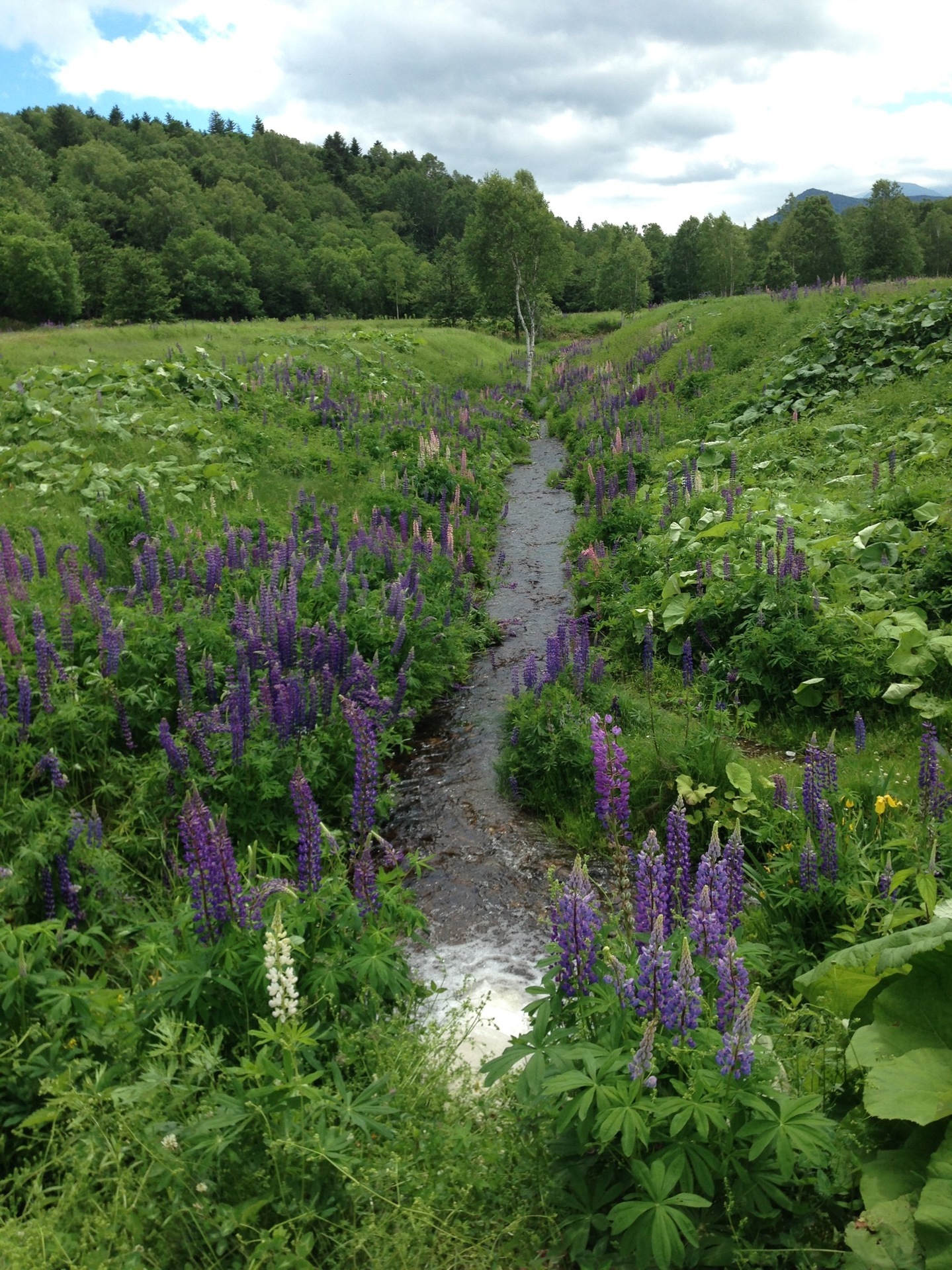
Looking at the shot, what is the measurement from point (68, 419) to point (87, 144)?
127739 millimetres

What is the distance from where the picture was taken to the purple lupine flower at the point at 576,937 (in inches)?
121

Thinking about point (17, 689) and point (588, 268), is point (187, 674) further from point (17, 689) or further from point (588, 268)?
point (588, 268)

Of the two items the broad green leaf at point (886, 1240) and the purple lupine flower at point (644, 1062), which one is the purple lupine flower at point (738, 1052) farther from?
the broad green leaf at point (886, 1240)

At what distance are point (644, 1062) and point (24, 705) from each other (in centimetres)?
527

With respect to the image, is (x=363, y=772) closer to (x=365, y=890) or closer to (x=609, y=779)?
(x=365, y=890)

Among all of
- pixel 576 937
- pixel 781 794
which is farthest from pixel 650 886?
pixel 781 794

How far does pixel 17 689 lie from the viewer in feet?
20.2

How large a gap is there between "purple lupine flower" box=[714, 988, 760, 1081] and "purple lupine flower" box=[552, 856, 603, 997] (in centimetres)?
60

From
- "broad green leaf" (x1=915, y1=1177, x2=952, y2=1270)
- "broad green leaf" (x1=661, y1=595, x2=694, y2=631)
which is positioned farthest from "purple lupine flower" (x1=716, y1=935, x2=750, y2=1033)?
"broad green leaf" (x1=661, y1=595, x2=694, y2=631)

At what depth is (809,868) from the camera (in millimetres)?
4688

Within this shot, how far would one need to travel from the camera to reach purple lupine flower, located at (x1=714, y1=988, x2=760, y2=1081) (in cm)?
254

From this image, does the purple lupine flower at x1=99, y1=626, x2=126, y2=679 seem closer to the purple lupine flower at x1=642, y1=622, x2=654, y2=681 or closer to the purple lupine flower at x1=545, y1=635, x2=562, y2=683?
the purple lupine flower at x1=545, y1=635, x2=562, y2=683

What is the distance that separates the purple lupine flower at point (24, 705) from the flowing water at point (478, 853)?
3.04 metres

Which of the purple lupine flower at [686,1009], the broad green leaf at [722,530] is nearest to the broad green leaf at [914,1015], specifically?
the purple lupine flower at [686,1009]
